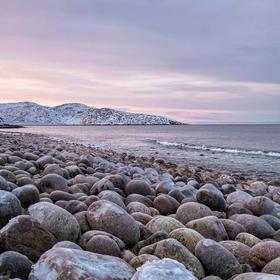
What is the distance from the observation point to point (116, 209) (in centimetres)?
528

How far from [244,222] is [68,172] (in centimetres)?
478

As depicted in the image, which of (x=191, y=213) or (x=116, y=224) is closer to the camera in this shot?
(x=116, y=224)

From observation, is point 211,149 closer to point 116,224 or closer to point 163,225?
point 163,225

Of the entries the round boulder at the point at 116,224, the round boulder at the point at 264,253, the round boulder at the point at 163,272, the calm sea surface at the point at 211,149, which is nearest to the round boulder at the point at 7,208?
the round boulder at the point at 116,224

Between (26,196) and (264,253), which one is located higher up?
(26,196)

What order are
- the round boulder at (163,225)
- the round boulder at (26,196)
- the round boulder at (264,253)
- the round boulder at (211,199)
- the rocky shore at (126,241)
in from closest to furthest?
the rocky shore at (126,241)
the round boulder at (264,253)
the round boulder at (163,225)
the round boulder at (26,196)
the round boulder at (211,199)

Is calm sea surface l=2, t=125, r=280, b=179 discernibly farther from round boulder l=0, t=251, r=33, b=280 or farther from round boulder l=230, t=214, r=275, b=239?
round boulder l=0, t=251, r=33, b=280

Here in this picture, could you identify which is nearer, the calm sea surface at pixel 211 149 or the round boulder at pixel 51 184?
the round boulder at pixel 51 184

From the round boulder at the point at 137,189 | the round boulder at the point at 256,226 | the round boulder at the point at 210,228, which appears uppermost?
the round boulder at the point at 137,189

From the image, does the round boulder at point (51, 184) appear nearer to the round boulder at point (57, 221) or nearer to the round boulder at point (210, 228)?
the round boulder at point (57, 221)

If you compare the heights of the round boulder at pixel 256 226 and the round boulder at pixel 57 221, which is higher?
the round boulder at pixel 57 221

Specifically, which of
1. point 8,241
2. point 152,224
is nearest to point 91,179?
point 152,224

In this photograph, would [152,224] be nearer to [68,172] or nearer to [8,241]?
[8,241]

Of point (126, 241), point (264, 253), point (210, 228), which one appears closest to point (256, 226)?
point (210, 228)
